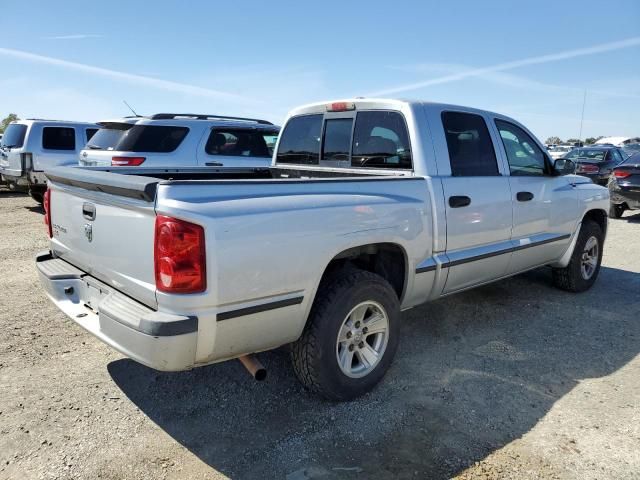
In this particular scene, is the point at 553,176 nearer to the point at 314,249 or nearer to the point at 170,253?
the point at 314,249

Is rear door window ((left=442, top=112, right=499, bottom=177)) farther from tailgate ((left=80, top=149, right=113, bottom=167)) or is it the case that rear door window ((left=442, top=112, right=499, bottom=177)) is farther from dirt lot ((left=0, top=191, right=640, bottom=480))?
tailgate ((left=80, top=149, right=113, bottom=167))

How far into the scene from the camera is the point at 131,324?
243 centimetres

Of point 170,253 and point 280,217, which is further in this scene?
point 280,217

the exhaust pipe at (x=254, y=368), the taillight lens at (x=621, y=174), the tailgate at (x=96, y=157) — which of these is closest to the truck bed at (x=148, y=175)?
the exhaust pipe at (x=254, y=368)

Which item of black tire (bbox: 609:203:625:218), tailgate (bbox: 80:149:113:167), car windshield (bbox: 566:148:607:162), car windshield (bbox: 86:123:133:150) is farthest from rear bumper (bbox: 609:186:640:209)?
tailgate (bbox: 80:149:113:167)

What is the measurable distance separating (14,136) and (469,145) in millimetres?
10470

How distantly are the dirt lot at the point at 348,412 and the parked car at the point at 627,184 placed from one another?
706 centimetres

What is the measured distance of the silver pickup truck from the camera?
2385mm

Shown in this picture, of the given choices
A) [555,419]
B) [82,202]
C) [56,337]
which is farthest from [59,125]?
[555,419]

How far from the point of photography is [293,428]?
2.87 m

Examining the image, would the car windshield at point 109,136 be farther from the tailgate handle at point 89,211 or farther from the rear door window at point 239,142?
the tailgate handle at point 89,211

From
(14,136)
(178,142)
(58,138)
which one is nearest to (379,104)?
(178,142)

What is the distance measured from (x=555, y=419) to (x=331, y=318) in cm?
150

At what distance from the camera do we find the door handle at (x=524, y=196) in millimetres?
4271
